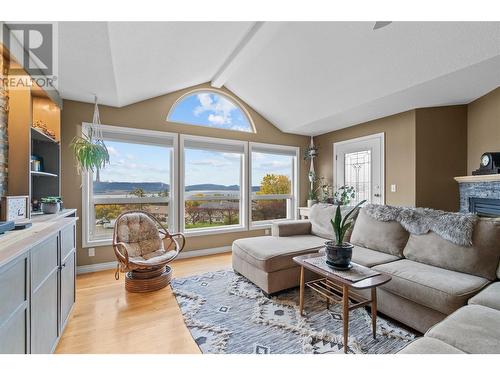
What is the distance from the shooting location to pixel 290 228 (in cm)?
322

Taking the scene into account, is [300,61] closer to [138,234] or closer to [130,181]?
[130,181]

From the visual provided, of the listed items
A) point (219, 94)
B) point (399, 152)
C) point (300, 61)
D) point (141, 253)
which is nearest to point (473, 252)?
point (399, 152)

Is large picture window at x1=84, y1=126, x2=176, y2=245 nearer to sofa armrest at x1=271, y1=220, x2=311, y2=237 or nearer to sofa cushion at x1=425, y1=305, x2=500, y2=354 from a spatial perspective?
sofa armrest at x1=271, y1=220, x2=311, y2=237

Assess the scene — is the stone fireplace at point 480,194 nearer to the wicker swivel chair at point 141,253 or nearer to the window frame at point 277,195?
the window frame at point 277,195

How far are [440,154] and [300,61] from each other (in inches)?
95.7

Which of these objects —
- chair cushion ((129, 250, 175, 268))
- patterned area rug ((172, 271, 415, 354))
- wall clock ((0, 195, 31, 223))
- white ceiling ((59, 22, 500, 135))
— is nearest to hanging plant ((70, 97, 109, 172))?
Result: white ceiling ((59, 22, 500, 135))

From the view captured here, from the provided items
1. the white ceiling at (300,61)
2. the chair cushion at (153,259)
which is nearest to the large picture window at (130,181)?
the white ceiling at (300,61)

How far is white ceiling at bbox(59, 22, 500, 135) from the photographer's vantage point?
78.1 inches

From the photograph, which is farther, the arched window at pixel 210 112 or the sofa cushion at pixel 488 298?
the arched window at pixel 210 112

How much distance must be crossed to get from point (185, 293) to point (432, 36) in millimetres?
3425

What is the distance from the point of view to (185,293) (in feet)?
8.22

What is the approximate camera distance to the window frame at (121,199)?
10.2 feet

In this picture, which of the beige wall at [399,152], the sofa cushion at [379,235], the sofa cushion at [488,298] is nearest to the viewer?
the sofa cushion at [488,298]

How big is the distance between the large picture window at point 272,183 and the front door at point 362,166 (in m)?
0.86
